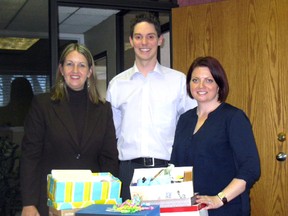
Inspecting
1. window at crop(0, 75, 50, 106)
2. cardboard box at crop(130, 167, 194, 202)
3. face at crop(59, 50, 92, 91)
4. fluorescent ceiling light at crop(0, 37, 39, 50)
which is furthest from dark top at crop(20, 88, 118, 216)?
fluorescent ceiling light at crop(0, 37, 39, 50)

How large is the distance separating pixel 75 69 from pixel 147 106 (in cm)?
58

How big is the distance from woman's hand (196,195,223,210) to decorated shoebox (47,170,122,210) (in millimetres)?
305

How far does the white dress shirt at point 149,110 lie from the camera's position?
2629mm

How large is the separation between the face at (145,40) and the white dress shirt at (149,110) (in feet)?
0.44

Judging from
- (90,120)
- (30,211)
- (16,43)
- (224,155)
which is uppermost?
(16,43)

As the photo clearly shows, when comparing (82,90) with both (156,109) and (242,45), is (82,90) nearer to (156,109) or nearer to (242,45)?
(156,109)

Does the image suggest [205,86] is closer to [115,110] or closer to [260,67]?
[115,110]

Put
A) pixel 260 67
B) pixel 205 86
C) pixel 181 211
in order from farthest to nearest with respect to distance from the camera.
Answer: pixel 260 67 → pixel 205 86 → pixel 181 211

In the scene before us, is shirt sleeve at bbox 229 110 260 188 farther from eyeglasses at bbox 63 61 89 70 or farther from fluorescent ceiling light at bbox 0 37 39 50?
fluorescent ceiling light at bbox 0 37 39 50

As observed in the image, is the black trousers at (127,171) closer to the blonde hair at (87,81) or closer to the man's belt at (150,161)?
the man's belt at (150,161)

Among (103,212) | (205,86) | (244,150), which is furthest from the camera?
(205,86)

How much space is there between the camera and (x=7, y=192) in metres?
3.93

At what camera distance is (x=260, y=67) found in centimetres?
328

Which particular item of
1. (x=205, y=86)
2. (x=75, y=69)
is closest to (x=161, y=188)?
(x=205, y=86)
